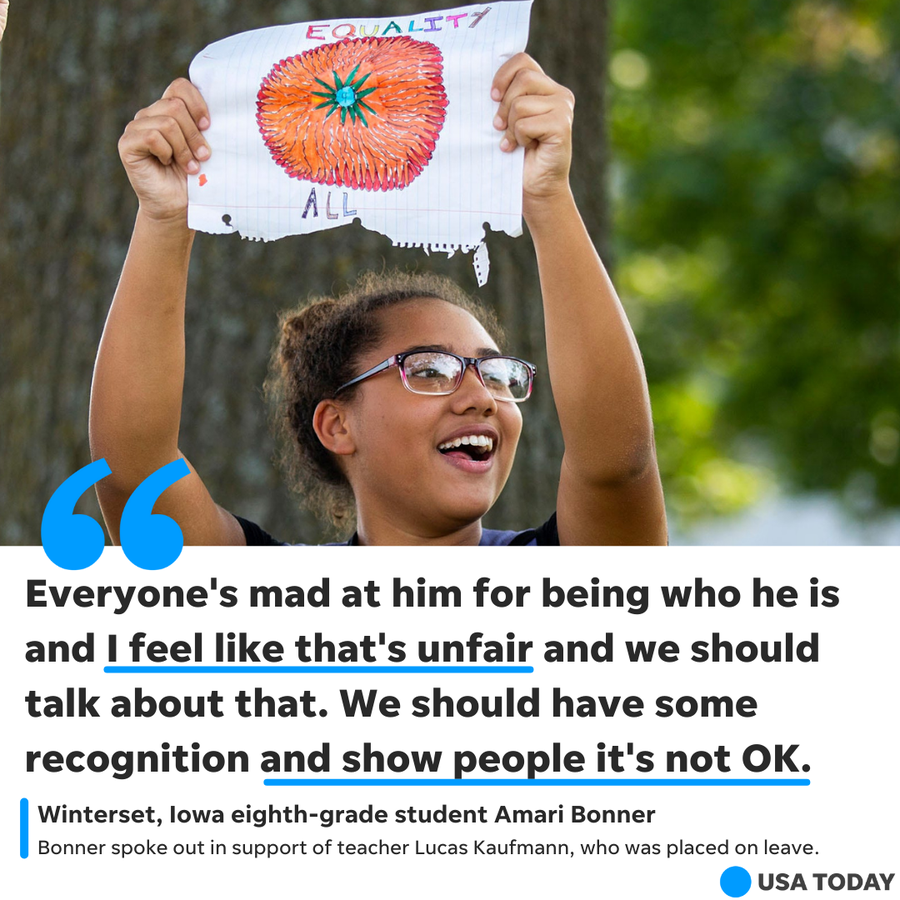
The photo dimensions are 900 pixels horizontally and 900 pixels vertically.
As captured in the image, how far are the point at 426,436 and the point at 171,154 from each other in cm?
45

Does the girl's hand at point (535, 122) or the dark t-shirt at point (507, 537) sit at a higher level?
the girl's hand at point (535, 122)

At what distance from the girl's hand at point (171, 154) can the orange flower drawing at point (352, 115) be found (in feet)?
0.25

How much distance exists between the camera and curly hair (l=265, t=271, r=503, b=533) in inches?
61.9

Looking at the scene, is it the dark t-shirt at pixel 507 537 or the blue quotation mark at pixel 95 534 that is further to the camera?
the dark t-shirt at pixel 507 537

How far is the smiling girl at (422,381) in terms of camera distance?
4.23 ft

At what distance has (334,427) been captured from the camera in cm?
158

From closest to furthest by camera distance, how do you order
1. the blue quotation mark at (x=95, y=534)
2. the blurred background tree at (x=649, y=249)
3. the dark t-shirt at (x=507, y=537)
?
the blue quotation mark at (x=95, y=534)
the dark t-shirt at (x=507, y=537)
the blurred background tree at (x=649, y=249)
